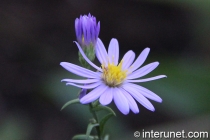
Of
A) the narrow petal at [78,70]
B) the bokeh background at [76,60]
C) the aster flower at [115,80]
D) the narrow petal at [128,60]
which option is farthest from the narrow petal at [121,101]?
the bokeh background at [76,60]

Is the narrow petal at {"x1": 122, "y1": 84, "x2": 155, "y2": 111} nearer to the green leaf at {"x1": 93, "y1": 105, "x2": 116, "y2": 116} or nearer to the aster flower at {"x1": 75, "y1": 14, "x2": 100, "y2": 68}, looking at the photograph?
the green leaf at {"x1": 93, "y1": 105, "x2": 116, "y2": 116}

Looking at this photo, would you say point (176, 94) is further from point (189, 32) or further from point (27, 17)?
point (27, 17)

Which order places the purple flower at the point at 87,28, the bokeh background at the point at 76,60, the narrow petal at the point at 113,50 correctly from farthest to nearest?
the bokeh background at the point at 76,60
the narrow petal at the point at 113,50
the purple flower at the point at 87,28

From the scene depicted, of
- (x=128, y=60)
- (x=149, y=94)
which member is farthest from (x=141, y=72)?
(x=149, y=94)

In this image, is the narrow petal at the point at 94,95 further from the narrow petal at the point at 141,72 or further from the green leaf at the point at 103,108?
the narrow petal at the point at 141,72

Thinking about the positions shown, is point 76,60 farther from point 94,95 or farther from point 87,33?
point 94,95

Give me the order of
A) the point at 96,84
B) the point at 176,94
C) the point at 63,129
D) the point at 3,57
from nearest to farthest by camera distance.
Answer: the point at 96,84
the point at 176,94
the point at 63,129
the point at 3,57

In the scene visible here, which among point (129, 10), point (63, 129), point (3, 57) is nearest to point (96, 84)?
point (63, 129)
